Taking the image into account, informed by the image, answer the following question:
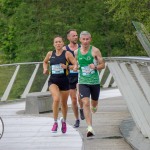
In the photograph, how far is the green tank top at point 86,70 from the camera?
11.2 metres

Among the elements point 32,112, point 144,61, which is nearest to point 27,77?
point 32,112

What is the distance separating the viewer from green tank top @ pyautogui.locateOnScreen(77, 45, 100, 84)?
11.2 metres

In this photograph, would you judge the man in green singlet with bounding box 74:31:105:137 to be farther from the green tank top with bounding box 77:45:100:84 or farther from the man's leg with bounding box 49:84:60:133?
the man's leg with bounding box 49:84:60:133

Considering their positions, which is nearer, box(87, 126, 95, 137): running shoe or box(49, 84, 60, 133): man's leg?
box(87, 126, 95, 137): running shoe

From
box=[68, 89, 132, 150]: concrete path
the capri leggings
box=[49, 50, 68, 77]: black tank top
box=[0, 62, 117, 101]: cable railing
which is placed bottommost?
box=[0, 62, 117, 101]: cable railing

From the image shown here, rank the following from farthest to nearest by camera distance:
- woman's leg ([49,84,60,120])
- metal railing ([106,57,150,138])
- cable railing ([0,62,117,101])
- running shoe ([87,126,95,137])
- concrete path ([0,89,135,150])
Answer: cable railing ([0,62,117,101]), woman's leg ([49,84,60,120]), running shoe ([87,126,95,137]), concrete path ([0,89,135,150]), metal railing ([106,57,150,138])

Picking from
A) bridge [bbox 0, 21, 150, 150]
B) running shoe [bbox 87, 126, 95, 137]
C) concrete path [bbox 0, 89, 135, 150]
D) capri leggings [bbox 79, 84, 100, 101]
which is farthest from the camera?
capri leggings [bbox 79, 84, 100, 101]

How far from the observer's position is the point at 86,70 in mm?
11188

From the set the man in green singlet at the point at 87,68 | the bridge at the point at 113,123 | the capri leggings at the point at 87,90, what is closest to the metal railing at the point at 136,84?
the bridge at the point at 113,123

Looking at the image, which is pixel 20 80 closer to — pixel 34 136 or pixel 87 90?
pixel 34 136

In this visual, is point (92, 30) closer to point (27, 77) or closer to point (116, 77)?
point (27, 77)

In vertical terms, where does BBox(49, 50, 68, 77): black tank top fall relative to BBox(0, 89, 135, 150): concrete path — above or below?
above

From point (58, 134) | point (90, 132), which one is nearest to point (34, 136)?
point (58, 134)

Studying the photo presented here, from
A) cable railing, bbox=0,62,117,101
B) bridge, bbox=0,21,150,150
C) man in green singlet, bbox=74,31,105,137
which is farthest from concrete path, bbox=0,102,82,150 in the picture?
cable railing, bbox=0,62,117,101
